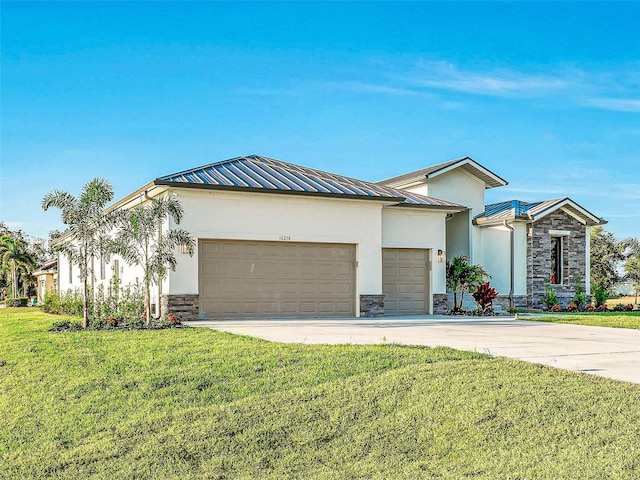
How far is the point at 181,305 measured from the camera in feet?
55.2

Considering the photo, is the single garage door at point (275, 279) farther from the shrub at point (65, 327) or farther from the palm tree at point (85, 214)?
the shrub at point (65, 327)

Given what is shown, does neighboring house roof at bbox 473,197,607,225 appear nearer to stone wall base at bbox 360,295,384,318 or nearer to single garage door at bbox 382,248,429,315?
single garage door at bbox 382,248,429,315

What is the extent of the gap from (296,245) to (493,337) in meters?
7.41

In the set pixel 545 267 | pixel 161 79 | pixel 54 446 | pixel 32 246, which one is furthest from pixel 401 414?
pixel 32 246

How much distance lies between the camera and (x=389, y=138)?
22.6 m

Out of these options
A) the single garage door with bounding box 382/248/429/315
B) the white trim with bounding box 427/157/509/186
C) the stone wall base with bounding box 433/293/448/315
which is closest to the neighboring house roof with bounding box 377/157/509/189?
the white trim with bounding box 427/157/509/186

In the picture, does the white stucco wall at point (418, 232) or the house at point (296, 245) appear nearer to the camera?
the house at point (296, 245)

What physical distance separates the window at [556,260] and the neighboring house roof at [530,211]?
1270 mm

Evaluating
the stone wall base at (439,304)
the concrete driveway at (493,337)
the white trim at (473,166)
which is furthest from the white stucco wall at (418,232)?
the white trim at (473,166)

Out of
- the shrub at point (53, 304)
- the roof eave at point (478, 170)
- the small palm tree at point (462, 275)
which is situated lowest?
the shrub at point (53, 304)

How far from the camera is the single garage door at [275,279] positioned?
1747 cm

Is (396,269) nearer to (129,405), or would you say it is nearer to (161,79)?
(161,79)

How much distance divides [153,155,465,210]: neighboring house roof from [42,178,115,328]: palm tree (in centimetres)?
166

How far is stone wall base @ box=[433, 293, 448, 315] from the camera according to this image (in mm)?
20906
